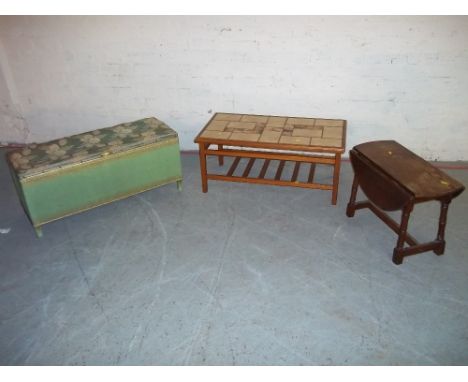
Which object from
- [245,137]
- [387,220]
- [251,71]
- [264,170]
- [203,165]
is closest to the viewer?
[387,220]

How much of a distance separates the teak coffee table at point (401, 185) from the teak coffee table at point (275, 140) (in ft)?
0.96

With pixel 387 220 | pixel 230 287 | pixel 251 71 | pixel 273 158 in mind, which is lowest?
pixel 230 287

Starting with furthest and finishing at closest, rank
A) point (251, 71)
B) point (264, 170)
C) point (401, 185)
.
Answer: point (251, 71) → point (264, 170) → point (401, 185)

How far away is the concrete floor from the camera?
2502 millimetres

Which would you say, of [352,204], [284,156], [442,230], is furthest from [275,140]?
[442,230]

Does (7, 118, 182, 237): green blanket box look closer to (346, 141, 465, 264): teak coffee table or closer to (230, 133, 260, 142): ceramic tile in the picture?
(230, 133, 260, 142): ceramic tile

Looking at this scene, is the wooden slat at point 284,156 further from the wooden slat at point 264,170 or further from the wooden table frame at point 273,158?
the wooden slat at point 264,170

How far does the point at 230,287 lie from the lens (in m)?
2.93

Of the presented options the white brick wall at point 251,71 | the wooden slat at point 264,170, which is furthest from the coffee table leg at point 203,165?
the white brick wall at point 251,71

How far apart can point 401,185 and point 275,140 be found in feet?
3.77

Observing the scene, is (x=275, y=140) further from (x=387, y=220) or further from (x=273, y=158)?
(x=387, y=220)

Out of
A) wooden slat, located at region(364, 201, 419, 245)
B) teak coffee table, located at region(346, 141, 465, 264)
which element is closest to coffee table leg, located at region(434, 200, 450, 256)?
teak coffee table, located at region(346, 141, 465, 264)

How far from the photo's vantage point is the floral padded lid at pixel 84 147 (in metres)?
3.30

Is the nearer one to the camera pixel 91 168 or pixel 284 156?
pixel 91 168
